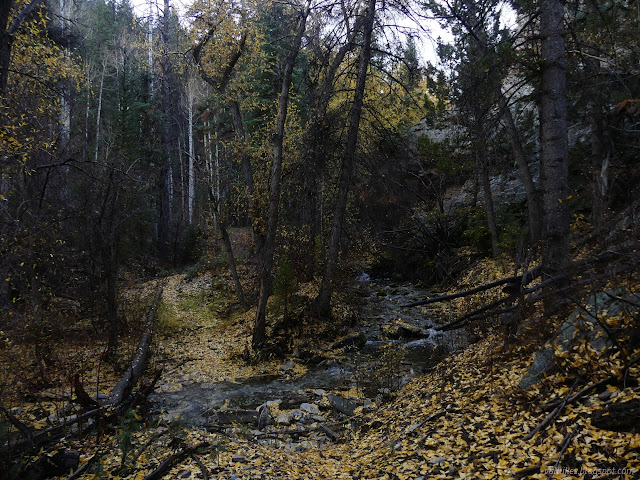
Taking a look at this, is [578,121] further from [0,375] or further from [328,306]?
[0,375]

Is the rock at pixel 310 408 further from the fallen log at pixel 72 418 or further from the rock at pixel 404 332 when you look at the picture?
the rock at pixel 404 332

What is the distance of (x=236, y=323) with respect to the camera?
40.2 feet

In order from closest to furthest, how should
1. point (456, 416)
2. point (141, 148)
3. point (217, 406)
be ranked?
point (456, 416)
point (217, 406)
point (141, 148)

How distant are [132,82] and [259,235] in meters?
17.9

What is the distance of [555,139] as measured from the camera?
5.17 metres

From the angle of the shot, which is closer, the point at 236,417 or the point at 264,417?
the point at 264,417

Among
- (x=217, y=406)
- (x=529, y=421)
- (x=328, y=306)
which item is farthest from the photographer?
(x=328, y=306)

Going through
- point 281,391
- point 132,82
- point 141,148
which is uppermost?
point 132,82

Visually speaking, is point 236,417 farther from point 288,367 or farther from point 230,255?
point 230,255

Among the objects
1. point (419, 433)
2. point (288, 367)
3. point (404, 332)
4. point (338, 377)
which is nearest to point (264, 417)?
point (338, 377)

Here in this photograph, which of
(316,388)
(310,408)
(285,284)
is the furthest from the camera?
(285,284)

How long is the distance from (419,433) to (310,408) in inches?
96.8

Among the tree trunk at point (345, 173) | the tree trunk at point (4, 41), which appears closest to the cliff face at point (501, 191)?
the tree trunk at point (345, 173)

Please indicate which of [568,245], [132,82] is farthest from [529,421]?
[132,82]
